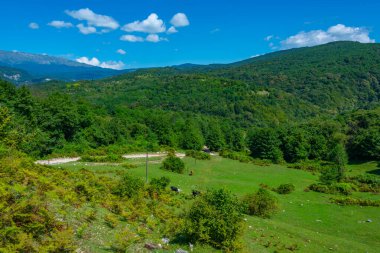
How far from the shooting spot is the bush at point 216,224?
1830cm

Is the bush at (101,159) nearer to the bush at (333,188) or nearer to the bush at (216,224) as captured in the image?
the bush at (333,188)

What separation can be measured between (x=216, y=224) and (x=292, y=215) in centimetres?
1869

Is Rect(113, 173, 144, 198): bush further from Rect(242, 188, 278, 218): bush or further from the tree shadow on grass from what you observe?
the tree shadow on grass

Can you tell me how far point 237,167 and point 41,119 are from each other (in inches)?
1509

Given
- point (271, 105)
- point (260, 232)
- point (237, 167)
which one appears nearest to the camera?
point (260, 232)

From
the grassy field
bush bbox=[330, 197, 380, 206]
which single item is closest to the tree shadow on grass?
the grassy field

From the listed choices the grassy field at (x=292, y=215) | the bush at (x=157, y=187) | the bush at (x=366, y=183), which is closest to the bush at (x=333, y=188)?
the grassy field at (x=292, y=215)

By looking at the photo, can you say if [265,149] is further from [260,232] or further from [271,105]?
[271,105]

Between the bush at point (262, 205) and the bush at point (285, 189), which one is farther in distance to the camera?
the bush at point (285, 189)

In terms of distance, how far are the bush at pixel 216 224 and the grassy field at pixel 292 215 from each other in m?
0.88

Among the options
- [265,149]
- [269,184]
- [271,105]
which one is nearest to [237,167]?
[269,184]

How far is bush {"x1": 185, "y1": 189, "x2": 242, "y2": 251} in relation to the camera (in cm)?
1830

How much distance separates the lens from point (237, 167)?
216ft

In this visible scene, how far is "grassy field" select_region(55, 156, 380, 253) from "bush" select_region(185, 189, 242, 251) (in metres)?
0.88
